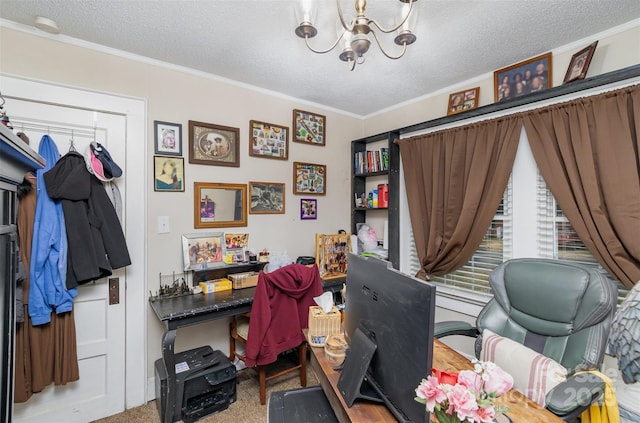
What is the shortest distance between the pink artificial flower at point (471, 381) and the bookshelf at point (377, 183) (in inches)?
A: 93.1

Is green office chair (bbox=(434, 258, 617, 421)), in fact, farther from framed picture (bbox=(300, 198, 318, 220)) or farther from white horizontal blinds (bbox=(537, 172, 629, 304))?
framed picture (bbox=(300, 198, 318, 220))

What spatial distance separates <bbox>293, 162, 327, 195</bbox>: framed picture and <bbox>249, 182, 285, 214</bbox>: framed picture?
20cm

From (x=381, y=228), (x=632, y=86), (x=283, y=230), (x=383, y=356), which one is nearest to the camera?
(x=383, y=356)

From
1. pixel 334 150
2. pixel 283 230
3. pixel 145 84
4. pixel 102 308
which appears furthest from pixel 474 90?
pixel 102 308

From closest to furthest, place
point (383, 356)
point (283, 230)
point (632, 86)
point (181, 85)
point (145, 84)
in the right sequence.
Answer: point (383, 356)
point (632, 86)
point (145, 84)
point (181, 85)
point (283, 230)

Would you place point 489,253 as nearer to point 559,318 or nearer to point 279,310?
point 559,318

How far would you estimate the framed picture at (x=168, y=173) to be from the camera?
2.31 m

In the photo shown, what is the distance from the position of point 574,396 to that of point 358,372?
83 centimetres

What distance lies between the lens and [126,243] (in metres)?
2.16

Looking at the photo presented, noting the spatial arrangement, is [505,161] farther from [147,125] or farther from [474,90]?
[147,125]

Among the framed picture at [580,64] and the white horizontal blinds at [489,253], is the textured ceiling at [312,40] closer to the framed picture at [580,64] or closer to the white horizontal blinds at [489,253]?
the framed picture at [580,64]

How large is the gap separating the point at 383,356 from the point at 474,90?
8.20ft

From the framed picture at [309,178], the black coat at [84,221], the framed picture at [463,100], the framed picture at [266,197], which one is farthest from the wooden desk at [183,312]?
the framed picture at [463,100]

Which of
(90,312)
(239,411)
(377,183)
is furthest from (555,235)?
(90,312)
